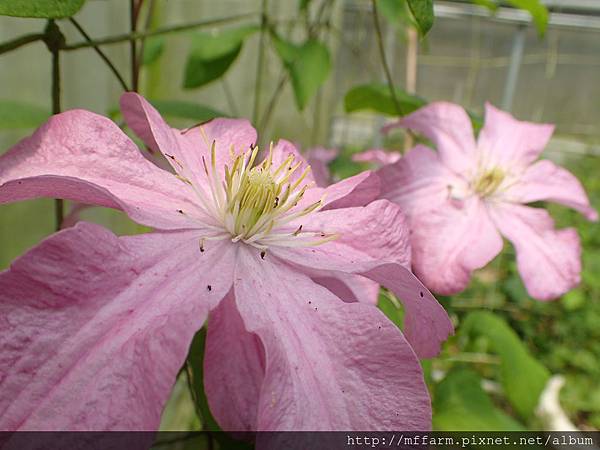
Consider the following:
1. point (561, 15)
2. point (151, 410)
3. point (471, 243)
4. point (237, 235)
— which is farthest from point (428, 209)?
point (561, 15)

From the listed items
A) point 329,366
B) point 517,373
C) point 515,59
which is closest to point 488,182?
point 329,366

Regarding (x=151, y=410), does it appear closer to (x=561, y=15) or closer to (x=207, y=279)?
(x=207, y=279)

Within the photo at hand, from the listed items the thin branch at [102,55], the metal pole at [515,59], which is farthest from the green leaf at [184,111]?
the metal pole at [515,59]

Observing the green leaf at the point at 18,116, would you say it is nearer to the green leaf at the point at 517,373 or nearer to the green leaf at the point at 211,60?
the green leaf at the point at 211,60

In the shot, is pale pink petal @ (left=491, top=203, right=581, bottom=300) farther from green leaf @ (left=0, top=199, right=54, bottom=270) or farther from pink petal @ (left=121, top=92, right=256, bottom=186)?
green leaf @ (left=0, top=199, right=54, bottom=270)

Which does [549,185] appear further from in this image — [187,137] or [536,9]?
[187,137]

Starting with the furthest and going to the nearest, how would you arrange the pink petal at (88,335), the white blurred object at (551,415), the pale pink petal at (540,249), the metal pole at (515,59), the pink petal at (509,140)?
the metal pole at (515,59), the white blurred object at (551,415), the pink petal at (509,140), the pale pink petal at (540,249), the pink petal at (88,335)

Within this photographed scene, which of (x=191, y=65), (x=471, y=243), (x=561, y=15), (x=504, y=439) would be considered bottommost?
(x=504, y=439)
